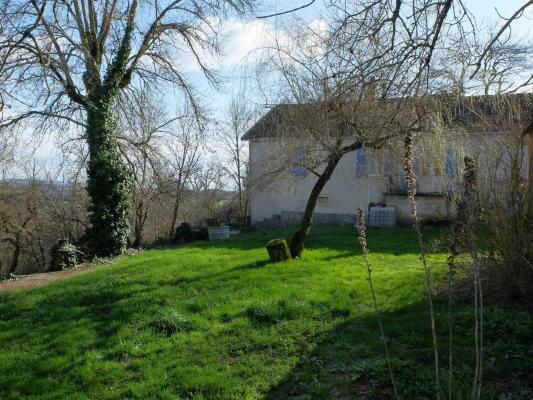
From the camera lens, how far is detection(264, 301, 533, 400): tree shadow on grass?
4.27m

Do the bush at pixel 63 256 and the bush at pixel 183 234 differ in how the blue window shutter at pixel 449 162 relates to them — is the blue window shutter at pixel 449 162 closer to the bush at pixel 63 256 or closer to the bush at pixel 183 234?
the bush at pixel 63 256

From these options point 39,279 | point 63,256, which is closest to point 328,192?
point 63,256

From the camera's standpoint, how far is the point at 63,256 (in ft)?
42.1

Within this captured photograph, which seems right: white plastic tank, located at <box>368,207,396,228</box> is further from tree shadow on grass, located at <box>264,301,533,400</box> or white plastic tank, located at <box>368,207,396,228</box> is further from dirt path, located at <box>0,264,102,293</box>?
tree shadow on grass, located at <box>264,301,533,400</box>

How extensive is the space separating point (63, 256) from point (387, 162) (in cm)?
914

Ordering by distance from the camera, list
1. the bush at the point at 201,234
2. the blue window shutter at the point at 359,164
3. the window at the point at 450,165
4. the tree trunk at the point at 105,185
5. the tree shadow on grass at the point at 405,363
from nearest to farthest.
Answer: the tree shadow on grass at the point at 405,363
the window at the point at 450,165
the tree trunk at the point at 105,185
the blue window shutter at the point at 359,164
the bush at the point at 201,234

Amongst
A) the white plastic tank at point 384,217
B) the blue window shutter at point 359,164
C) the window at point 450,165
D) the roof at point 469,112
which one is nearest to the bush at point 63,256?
the roof at point 469,112

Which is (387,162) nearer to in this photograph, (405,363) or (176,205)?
(405,363)

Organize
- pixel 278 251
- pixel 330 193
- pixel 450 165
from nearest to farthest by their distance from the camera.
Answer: pixel 450 165 → pixel 278 251 → pixel 330 193

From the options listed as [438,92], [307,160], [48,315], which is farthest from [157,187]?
[438,92]

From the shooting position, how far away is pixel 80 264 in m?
13.3

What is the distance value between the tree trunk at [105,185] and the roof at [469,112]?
5004mm

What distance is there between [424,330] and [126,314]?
4.31 m

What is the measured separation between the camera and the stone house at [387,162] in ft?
24.9
